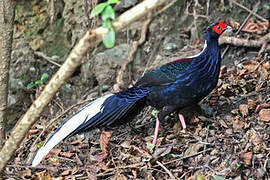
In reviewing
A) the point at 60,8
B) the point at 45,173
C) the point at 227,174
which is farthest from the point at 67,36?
the point at 227,174

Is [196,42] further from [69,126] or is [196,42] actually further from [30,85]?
[69,126]

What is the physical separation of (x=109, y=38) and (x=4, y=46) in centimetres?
171

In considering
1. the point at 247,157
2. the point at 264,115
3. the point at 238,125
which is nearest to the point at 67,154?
the point at 238,125

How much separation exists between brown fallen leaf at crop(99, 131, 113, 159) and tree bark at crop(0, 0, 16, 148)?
138cm

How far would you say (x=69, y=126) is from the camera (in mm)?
4305

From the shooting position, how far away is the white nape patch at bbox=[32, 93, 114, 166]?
4059 millimetres

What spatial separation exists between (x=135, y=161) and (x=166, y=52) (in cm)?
268

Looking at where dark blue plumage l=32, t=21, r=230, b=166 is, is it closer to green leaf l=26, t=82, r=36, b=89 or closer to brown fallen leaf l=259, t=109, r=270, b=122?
brown fallen leaf l=259, t=109, r=270, b=122

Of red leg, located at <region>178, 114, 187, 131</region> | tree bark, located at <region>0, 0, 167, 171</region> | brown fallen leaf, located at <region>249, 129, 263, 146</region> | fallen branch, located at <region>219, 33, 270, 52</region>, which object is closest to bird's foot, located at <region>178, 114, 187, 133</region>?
red leg, located at <region>178, 114, 187, 131</region>

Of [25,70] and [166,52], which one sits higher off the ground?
[25,70]

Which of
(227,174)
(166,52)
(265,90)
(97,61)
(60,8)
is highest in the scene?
(60,8)

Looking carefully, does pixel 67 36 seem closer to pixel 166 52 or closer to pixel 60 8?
pixel 60 8

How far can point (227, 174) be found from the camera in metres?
3.62

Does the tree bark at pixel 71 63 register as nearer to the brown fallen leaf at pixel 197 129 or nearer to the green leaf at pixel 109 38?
the green leaf at pixel 109 38
